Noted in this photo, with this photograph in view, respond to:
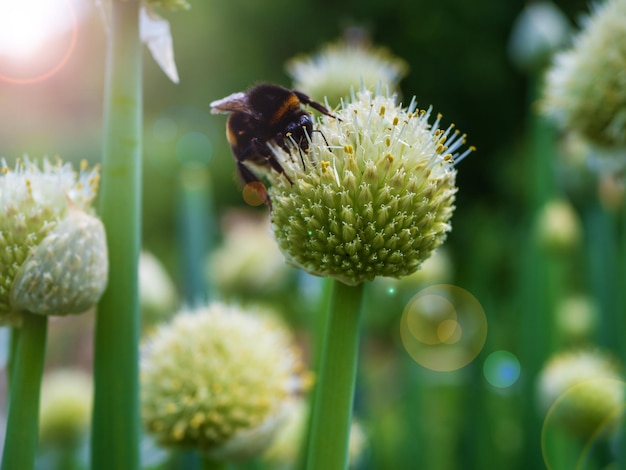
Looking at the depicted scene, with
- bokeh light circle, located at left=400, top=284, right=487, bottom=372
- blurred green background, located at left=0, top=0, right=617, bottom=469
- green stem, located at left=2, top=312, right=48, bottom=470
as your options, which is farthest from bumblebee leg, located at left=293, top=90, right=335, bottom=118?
blurred green background, located at left=0, top=0, right=617, bottom=469

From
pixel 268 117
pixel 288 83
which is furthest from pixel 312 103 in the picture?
pixel 288 83

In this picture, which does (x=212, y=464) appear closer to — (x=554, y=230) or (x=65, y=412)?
(x=65, y=412)

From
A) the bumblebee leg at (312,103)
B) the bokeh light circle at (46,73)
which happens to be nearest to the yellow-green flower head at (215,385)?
the bumblebee leg at (312,103)

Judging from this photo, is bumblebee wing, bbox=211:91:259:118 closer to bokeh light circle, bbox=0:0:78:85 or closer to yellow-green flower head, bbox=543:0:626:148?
yellow-green flower head, bbox=543:0:626:148

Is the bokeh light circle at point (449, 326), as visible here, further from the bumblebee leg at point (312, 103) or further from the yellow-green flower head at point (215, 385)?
the bumblebee leg at point (312, 103)

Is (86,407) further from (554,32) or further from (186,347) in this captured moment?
(554,32)

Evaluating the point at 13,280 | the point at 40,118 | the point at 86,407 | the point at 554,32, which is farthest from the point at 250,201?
the point at 40,118
